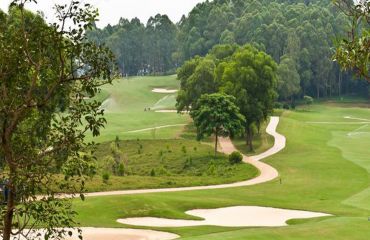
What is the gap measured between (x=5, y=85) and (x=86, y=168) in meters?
2.10

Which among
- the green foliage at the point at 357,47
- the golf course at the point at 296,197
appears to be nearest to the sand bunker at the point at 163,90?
the golf course at the point at 296,197

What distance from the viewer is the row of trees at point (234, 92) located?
62.0 m

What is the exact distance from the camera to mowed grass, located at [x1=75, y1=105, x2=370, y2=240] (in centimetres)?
2534

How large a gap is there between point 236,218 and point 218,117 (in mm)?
27411

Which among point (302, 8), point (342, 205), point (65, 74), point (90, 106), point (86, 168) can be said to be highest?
point (302, 8)

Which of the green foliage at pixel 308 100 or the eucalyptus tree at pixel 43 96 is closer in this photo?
the eucalyptus tree at pixel 43 96

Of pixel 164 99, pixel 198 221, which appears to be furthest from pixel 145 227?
pixel 164 99

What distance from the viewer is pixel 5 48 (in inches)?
378

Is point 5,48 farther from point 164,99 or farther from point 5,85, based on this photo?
point 164,99

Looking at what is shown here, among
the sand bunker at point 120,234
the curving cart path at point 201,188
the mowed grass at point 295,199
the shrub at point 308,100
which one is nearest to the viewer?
the mowed grass at point 295,199

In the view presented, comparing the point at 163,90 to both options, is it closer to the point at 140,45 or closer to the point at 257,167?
the point at 140,45

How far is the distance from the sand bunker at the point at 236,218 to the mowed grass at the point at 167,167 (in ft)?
33.0

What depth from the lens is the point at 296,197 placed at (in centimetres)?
4391

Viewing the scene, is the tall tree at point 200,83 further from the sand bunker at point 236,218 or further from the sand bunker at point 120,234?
the sand bunker at point 120,234
